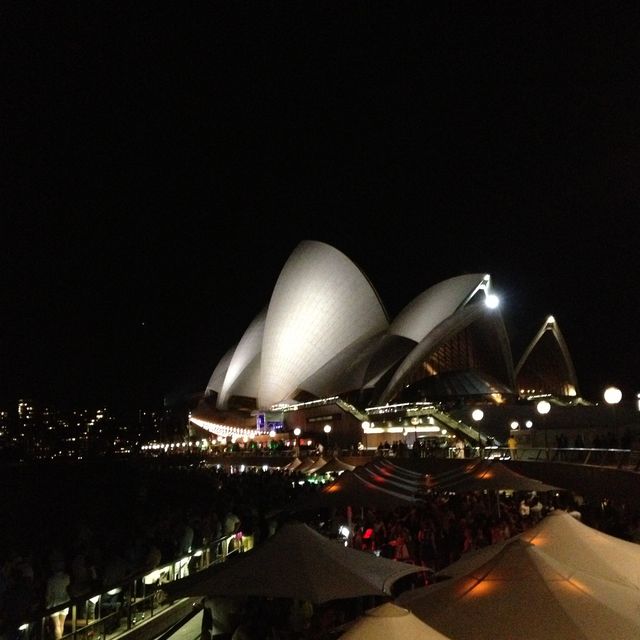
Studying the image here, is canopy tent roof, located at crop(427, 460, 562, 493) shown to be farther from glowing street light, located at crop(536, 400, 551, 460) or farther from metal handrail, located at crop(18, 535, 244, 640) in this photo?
glowing street light, located at crop(536, 400, 551, 460)

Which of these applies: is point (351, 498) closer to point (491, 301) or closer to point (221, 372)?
point (491, 301)

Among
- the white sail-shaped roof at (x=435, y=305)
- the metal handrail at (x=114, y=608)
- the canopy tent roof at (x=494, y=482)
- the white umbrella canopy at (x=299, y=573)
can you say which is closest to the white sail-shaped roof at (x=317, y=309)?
the white sail-shaped roof at (x=435, y=305)

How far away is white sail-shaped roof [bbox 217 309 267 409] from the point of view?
54.9 meters

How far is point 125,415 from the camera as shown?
411 ft

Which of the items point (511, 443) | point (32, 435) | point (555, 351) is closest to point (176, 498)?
point (511, 443)

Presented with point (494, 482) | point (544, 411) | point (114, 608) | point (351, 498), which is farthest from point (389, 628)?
point (544, 411)

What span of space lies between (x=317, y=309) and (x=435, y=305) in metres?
8.33

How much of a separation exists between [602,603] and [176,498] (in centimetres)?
2272

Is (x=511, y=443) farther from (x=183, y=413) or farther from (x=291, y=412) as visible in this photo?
(x=183, y=413)

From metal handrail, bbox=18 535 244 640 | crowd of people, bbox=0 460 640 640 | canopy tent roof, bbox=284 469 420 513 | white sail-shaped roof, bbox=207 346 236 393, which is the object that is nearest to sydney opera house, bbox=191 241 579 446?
white sail-shaped roof, bbox=207 346 236 393

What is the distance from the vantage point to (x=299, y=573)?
199 inches

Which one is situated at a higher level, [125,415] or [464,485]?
[125,415]

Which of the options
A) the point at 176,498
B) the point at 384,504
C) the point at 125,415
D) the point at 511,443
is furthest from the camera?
the point at 125,415

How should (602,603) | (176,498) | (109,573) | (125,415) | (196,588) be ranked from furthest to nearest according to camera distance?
(125,415) → (176,498) → (109,573) → (196,588) → (602,603)
